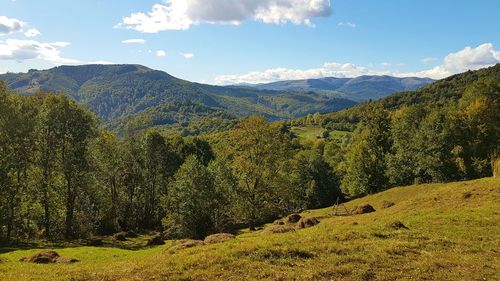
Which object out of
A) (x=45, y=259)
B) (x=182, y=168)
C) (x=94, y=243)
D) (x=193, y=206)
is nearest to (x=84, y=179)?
(x=94, y=243)

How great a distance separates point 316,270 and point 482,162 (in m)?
80.2

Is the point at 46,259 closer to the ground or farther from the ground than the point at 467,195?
closer to the ground

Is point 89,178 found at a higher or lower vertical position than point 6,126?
lower

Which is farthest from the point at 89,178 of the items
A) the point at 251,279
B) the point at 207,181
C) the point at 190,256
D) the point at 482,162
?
the point at 482,162

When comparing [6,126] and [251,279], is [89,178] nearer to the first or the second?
[6,126]

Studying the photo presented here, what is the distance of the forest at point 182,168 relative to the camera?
185 ft

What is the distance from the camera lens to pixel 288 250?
24656mm

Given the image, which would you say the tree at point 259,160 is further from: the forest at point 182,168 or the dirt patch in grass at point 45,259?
the dirt patch in grass at point 45,259

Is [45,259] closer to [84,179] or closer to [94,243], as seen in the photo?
[94,243]

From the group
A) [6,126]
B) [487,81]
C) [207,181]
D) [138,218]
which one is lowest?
[138,218]

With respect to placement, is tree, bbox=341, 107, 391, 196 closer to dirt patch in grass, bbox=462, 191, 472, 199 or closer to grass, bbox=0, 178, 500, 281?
dirt patch in grass, bbox=462, 191, 472, 199

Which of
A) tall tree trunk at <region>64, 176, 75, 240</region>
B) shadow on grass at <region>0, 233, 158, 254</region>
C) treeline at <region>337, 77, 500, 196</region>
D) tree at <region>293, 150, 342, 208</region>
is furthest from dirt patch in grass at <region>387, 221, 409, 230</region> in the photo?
tree at <region>293, 150, 342, 208</region>

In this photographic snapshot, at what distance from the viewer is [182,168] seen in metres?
73.4

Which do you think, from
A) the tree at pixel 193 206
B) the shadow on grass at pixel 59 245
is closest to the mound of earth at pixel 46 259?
the shadow on grass at pixel 59 245
